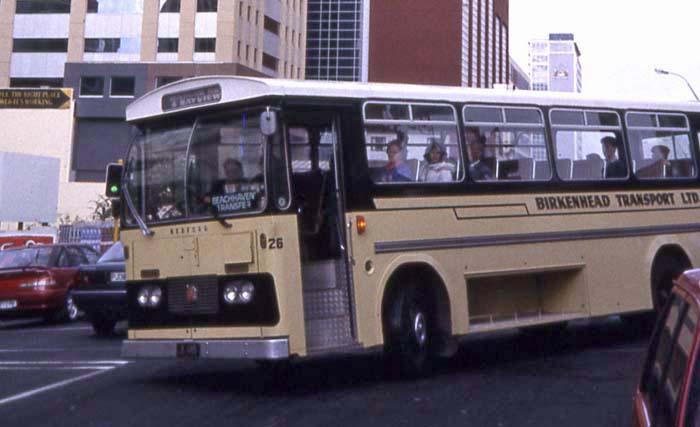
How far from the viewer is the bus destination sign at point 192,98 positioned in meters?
10.9

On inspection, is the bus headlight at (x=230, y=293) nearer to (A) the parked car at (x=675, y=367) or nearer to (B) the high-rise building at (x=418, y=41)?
(A) the parked car at (x=675, y=367)

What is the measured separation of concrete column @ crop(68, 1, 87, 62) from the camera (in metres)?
71.2

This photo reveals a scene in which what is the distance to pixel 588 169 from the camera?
1366 cm

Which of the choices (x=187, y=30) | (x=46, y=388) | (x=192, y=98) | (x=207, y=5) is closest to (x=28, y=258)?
(x=46, y=388)

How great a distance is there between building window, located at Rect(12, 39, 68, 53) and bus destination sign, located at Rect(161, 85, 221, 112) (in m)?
64.1

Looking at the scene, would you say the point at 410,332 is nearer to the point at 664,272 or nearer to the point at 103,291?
the point at 664,272

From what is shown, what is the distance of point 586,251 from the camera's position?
13523 millimetres

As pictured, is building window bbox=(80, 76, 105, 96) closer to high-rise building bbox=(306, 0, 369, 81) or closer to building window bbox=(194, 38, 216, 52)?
building window bbox=(194, 38, 216, 52)

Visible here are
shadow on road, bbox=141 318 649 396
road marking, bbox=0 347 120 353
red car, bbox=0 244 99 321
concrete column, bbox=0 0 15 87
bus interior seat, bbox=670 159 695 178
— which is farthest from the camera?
concrete column, bbox=0 0 15 87

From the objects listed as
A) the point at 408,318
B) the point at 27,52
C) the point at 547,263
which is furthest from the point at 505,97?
the point at 27,52

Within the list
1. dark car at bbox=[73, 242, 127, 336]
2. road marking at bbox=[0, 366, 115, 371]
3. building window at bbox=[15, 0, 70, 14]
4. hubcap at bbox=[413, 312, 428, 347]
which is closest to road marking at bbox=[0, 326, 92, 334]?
dark car at bbox=[73, 242, 127, 336]

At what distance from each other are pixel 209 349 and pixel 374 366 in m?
2.90

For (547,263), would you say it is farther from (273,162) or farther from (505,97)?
(273,162)

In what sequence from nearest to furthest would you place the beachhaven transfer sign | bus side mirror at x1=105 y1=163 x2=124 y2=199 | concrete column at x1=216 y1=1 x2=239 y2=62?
1. bus side mirror at x1=105 y1=163 x2=124 y2=199
2. concrete column at x1=216 y1=1 x2=239 y2=62
3. the beachhaven transfer sign
